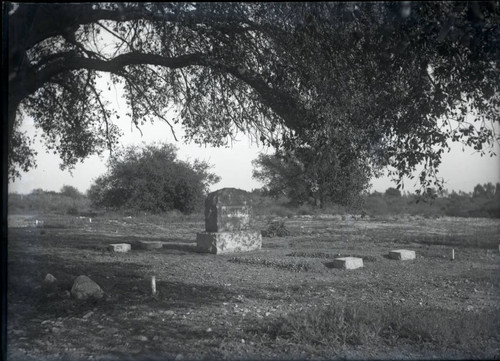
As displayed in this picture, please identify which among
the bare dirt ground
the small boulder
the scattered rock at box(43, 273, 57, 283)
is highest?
the scattered rock at box(43, 273, 57, 283)

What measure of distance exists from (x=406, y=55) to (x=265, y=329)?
3772 mm

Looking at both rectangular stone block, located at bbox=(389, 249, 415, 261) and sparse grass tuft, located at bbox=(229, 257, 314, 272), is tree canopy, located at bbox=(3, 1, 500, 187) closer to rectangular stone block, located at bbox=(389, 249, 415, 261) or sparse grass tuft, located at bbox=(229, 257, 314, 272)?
sparse grass tuft, located at bbox=(229, 257, 314, 272)

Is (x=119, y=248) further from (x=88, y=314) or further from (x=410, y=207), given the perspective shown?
(x=410, y=207)

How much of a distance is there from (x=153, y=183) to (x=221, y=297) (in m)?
20.9

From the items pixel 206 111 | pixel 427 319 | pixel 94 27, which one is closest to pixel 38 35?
pixel 94 27

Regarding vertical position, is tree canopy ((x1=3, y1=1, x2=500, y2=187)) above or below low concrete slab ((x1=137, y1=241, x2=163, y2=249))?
above

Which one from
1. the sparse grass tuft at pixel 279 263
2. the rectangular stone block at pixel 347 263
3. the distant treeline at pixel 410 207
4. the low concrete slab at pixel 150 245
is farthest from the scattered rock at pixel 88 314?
the distant treeline at pixel 410 207

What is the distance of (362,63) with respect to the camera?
20.0ft

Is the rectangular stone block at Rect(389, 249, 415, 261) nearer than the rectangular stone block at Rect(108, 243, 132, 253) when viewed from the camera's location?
Yes

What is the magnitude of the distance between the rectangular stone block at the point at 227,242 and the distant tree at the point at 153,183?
15058mm

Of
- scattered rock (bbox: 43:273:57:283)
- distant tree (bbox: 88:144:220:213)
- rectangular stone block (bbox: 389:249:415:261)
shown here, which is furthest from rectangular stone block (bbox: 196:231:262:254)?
distant tree (bbox: 88:144:220:213)

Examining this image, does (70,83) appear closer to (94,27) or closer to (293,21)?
(94,27)

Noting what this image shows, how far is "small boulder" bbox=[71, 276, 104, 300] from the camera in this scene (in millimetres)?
7040

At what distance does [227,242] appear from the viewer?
1308cm
